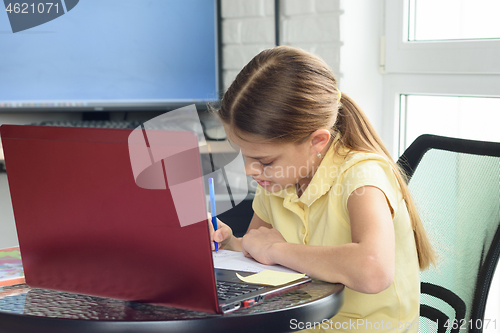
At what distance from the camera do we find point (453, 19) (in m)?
1.48

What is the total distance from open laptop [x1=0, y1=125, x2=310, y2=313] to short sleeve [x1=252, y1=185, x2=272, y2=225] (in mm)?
386

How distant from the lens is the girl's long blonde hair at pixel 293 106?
0.81 m

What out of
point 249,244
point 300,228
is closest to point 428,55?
point 300,228

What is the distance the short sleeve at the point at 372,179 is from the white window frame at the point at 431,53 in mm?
681

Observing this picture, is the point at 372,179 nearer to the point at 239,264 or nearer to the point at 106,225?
the point at 239,264

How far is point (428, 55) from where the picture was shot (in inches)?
59.1

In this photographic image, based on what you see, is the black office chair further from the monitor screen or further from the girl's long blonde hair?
the monitor screen

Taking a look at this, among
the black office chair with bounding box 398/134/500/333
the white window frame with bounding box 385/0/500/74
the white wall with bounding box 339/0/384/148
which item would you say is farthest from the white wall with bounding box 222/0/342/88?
the black office chair with bounding box 398/134/500/333

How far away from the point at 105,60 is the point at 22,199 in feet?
4.21

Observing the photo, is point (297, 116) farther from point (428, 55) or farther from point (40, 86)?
point (40, 86)

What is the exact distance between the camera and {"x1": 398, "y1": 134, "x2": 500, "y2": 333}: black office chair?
82 centimetres

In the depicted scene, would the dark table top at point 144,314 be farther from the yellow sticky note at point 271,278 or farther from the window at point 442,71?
the window at point 442,71

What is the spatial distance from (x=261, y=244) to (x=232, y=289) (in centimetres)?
16

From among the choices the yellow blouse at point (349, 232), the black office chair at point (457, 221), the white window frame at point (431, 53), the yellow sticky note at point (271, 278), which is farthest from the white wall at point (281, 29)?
the yellow sticky note at point (271, 278)
